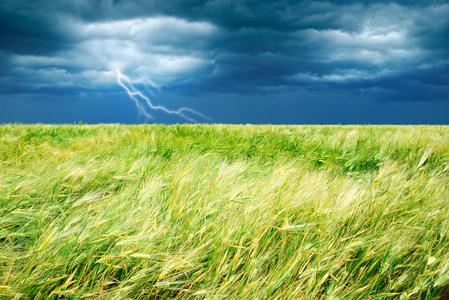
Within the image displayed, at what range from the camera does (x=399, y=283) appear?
1.12 metres

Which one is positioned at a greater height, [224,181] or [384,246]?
[224,181]

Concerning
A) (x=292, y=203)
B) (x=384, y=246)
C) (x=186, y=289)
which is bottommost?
(x=186, y=289)

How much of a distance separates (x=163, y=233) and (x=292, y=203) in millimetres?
674

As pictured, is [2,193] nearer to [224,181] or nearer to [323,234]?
[224,181]

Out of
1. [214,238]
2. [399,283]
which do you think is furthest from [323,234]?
[214,238]

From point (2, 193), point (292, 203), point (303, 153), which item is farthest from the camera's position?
point (303, 153)

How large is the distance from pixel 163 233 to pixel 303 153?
2642 millimetres

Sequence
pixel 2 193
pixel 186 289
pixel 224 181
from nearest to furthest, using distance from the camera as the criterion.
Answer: pixel 186 289 < pixel 2 193 < pixel 224 181

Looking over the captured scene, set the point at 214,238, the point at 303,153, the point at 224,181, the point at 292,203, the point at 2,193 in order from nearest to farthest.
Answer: the point at 214,238 < the point at 292,203 < the point at 2,193 < the point at 224,181 < the point at 303,153

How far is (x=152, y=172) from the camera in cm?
219

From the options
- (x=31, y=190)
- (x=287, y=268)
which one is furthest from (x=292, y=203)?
(x=31, y=190)

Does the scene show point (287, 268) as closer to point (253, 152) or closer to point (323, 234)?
point (323, 234)

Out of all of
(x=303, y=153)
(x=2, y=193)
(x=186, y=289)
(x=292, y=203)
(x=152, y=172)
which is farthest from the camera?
(x=303, y=153)

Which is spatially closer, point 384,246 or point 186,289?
point 186,289
